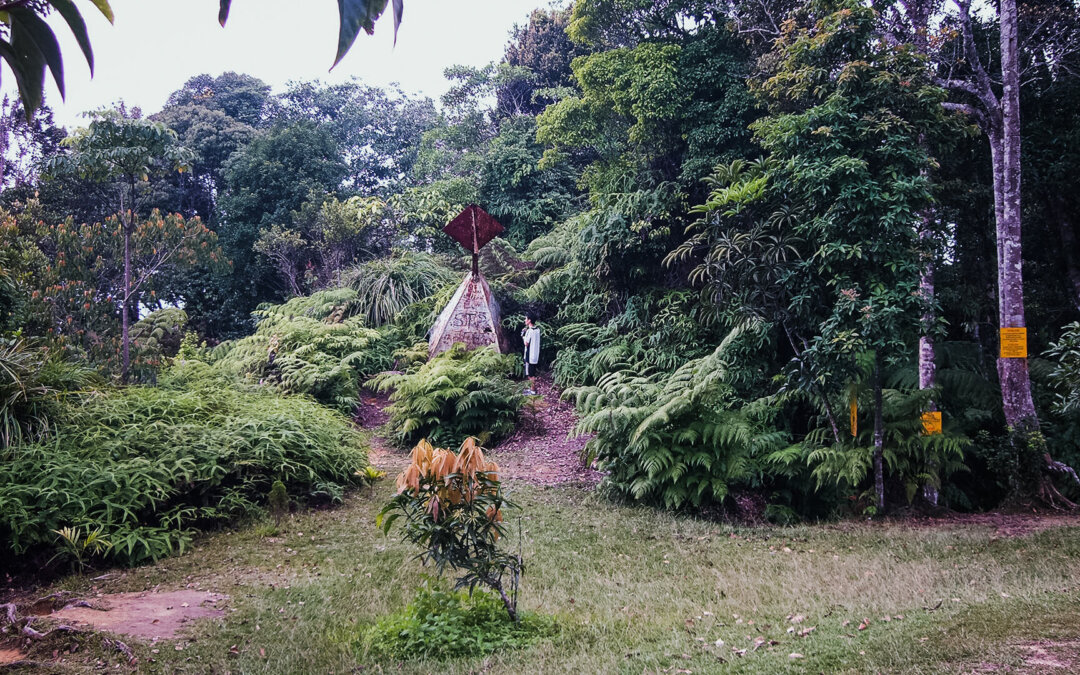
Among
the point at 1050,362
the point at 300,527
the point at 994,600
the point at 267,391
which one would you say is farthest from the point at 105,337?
the point at 1050,362

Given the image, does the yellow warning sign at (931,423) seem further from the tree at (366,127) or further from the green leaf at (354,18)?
the tree at (366,127)

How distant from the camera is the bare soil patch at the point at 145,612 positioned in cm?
413


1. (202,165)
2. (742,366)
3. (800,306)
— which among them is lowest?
(742,366)

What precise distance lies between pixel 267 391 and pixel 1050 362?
10697mm

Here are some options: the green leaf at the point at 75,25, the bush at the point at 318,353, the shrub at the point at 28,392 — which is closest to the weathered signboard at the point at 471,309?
the bush at the point at 318,353

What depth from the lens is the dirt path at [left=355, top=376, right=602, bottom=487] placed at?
8.95 m

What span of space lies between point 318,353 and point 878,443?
359 inches

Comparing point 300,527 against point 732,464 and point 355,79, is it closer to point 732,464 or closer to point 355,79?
point 732,464

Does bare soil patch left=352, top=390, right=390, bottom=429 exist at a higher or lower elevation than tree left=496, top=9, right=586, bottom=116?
lower

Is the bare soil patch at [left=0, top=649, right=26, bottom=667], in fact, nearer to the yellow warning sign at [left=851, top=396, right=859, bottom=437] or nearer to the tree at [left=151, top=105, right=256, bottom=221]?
the yellow warning sign at [left=851, top=396, right=859, bottom=437]

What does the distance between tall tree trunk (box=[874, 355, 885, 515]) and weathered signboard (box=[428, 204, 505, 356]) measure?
7.09 meters

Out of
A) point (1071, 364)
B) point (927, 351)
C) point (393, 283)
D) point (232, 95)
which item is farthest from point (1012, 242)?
point (232, 95)

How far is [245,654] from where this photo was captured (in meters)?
3.91

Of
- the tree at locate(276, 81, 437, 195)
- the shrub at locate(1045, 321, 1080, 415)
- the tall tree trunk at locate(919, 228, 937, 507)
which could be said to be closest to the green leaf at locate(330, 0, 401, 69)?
the tall tree trunk at locate(919, 228, 937, 507)
